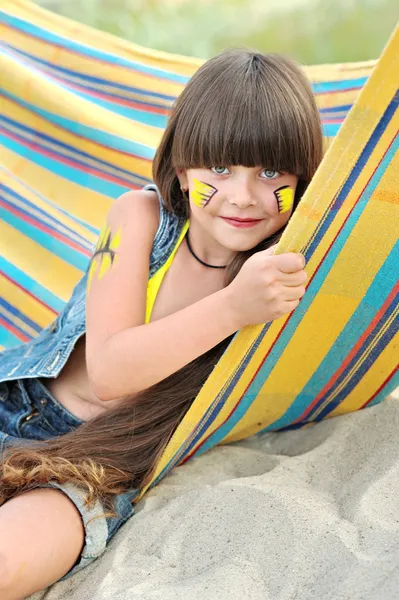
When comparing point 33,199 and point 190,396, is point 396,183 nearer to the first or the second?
point 190,396

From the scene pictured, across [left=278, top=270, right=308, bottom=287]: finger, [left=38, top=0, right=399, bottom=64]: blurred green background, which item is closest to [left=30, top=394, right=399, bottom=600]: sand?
[left=278, top=270, right=308, bottom=287]: finger

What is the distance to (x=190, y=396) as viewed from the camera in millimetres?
1258

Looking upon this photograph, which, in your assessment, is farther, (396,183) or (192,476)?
(192,476)

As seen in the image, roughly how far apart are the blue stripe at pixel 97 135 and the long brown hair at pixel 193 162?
1.98 ft

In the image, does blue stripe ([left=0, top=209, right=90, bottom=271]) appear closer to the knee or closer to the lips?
the lips

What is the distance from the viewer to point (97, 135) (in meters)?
1.97

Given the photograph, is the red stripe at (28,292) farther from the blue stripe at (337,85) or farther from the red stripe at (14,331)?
the blue stripe at (337,85)

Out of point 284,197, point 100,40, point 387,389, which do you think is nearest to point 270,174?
point 284,197

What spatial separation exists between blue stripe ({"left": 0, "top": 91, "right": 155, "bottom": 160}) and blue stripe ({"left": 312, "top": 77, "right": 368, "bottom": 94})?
0.41 meters

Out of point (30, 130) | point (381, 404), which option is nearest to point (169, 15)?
point (30, 130)

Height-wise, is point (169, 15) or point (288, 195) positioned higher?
point (169, 15)

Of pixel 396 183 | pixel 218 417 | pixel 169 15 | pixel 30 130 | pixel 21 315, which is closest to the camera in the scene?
pixel 396 183

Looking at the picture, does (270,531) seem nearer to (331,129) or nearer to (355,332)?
(355,332)

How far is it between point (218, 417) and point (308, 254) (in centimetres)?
32
